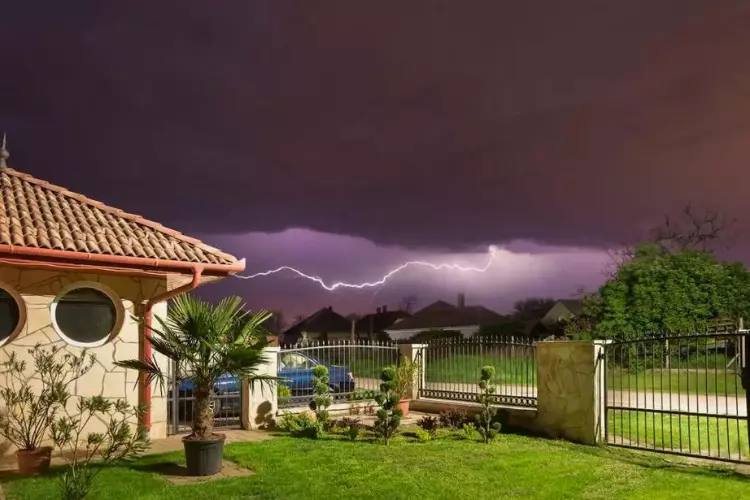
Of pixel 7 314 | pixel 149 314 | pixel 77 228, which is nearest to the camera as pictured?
pixel 7 314

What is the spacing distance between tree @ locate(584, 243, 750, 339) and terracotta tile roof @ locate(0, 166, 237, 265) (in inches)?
602

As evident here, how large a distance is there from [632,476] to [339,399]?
7170 mm

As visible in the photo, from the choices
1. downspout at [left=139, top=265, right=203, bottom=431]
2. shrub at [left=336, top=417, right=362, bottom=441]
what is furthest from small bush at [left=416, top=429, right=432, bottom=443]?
downspout at [left=139, top=265, right=203, bottom=431]

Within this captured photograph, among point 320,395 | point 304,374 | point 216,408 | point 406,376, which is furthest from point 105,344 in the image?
point 406,376

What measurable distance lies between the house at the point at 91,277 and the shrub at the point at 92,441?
0.82 feet

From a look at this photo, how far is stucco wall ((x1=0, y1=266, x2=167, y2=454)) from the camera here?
9250 millimetres

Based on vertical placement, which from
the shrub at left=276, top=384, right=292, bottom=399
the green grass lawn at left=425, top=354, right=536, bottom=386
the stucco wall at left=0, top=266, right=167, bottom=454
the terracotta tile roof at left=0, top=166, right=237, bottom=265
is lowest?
the shrub at left=276, top=384, right=292, bottom=399

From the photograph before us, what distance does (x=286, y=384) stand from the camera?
14.1 m

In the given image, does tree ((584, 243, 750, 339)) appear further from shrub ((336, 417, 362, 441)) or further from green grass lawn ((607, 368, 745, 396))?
shrub ((336, 417, 362, 441))

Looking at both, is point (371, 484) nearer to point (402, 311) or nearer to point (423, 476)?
point (423, 476)

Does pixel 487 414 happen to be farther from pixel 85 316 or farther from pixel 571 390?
pixel 85 316

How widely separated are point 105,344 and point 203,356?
99.6 inches

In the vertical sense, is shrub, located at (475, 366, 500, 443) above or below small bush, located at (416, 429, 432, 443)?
above

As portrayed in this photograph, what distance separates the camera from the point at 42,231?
30.7 ft
